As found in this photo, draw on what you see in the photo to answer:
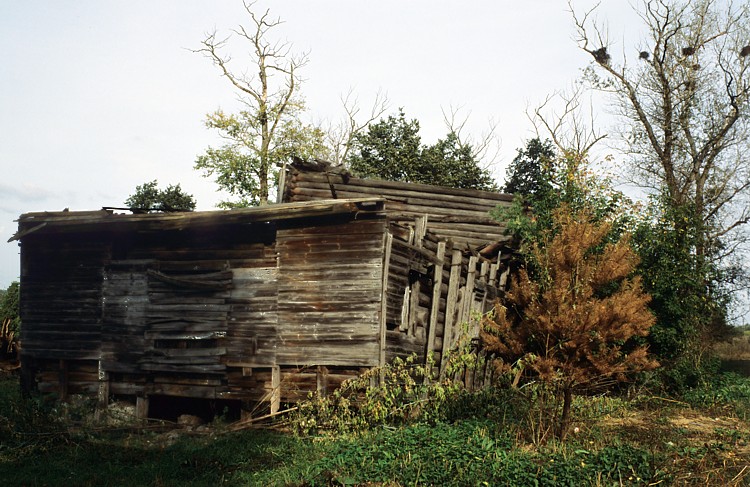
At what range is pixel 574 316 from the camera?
12.1m

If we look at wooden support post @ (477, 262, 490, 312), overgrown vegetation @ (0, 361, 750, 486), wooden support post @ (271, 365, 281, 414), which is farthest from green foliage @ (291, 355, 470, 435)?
wooden support post @ (477, 262, 490, 312)

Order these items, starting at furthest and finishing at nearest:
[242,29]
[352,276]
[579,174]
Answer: [242,29], [579,174], [352,276]

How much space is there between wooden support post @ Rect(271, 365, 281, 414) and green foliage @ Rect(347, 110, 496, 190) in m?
19.0

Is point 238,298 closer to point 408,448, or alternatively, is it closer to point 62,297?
point 62,297

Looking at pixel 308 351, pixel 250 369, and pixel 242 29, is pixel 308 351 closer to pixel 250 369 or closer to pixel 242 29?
pixel 250 369

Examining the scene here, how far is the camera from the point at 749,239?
23297 mm

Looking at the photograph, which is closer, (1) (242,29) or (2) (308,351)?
(2) (308,351)

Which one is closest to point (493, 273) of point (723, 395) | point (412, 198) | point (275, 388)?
point (412, 198)

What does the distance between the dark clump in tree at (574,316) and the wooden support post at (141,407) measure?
7.90 m

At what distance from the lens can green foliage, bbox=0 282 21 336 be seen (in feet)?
69.5

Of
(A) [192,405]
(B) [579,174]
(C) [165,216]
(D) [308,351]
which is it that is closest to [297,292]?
(D) [308,351]

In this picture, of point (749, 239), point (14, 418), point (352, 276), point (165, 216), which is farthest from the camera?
→ point (749, 239)

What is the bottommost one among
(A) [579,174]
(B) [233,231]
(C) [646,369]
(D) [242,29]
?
(C) [646,369]

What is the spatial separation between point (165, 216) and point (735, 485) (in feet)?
36.3
